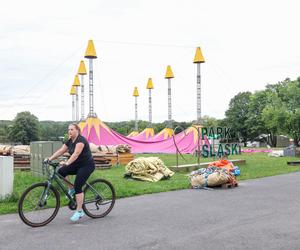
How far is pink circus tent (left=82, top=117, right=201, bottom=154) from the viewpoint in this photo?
32.9m

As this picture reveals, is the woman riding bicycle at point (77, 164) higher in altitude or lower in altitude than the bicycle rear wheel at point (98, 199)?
higher

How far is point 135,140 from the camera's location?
36.3 meters


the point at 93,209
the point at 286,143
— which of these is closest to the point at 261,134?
the point at 286,143

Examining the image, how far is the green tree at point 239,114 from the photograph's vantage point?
265 ft

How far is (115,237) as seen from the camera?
6387mm

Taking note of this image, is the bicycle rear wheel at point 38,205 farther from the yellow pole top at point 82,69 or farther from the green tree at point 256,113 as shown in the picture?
the green tree at point 256,113

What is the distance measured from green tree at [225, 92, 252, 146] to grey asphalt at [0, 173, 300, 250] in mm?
71537

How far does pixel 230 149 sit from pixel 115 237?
19.5 metres

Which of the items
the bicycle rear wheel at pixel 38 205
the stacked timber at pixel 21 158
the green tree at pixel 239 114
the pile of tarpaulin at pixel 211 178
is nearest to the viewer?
the bicycle rear wheel at pixel 38 205

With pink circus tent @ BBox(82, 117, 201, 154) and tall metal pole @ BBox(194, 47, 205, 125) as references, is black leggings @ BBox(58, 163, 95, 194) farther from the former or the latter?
tall metal pole @ BBox(194, 47, 205, 125)

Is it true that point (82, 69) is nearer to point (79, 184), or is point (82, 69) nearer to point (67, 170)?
point (67, 170)

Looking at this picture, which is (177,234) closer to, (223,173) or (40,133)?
(223,173)

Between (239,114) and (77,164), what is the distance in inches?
3025

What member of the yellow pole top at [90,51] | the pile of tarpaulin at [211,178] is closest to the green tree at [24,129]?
the yellow pole top at [90,51]
